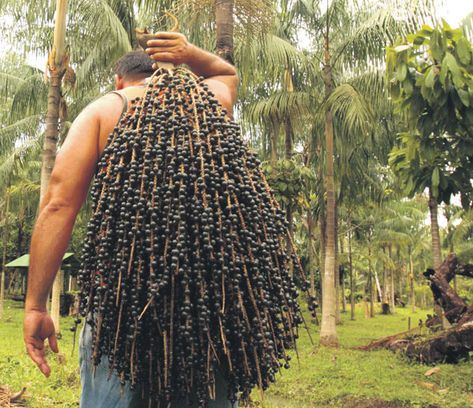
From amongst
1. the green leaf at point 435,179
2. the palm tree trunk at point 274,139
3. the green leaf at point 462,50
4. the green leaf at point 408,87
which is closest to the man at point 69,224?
the green leaf at point 408,87

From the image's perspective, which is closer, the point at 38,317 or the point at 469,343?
the point at 38,317

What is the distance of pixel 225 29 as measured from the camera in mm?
4363

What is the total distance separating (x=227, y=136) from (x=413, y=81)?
159 inches

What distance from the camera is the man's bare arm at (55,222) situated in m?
1.82

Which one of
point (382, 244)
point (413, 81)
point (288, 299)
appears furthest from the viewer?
point (382, 244)

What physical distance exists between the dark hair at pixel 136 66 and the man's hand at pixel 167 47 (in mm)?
135

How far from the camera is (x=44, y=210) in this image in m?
1.85

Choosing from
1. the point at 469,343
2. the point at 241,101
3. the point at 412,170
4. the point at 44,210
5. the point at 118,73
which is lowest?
the point at 469,343

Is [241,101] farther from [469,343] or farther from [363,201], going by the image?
[469,343]

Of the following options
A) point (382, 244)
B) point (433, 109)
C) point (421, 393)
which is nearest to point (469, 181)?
point (433, 109)

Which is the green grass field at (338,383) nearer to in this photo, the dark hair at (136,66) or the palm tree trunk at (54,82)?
the palm tree trunk at (54,82)

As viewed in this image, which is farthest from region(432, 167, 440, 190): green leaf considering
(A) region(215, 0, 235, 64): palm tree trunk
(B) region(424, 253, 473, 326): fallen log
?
(B) region(424, 253, 473, 326): fallen log

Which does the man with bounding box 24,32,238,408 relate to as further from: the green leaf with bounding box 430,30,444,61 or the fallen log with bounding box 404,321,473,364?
the fallen log with bounding box 404,321,473,364

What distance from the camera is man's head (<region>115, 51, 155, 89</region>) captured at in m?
2.21
